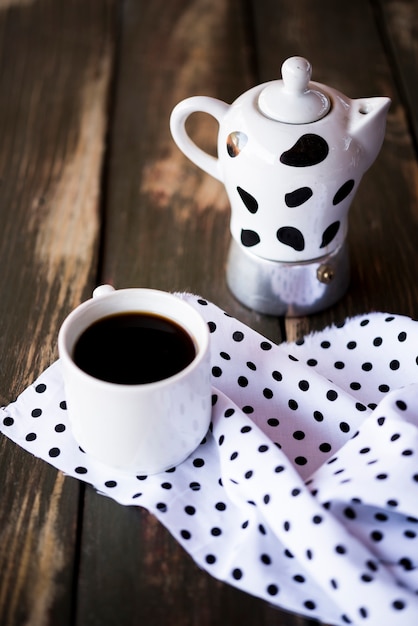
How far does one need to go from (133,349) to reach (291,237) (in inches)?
7.8

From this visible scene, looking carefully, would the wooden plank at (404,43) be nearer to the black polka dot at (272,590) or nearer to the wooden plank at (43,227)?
the wooden plank at (43,227)

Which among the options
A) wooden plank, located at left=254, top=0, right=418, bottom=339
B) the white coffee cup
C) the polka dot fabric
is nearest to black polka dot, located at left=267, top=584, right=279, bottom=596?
the polka dot fabric

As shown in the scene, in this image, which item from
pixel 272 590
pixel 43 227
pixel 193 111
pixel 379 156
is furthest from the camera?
pixel 379 156

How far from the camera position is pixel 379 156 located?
985 mm

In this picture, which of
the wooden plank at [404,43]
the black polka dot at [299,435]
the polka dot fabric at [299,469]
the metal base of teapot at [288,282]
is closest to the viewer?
the polka dot fabric at [299,469]

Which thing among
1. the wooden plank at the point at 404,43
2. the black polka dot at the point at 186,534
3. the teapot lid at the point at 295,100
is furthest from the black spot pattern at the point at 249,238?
the wooden plank at the point at 404,43

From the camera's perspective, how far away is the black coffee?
1.87ft

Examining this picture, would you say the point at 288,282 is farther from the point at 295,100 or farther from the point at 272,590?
the point at 272,590

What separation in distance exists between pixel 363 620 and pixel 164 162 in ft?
2.06

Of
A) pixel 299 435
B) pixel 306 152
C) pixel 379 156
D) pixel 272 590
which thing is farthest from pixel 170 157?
pixel 272 590

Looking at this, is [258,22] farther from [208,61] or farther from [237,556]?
[237,556]

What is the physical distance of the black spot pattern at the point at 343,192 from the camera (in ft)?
2.25

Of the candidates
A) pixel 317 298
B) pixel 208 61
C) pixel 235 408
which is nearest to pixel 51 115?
pixel 208 61

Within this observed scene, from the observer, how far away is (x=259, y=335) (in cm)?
69
